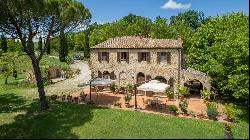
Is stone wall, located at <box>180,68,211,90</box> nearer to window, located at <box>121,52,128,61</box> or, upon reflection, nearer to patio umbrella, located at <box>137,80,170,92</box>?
patio umbrella, located at <box>137,80,170,92</box>

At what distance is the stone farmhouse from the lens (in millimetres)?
34375

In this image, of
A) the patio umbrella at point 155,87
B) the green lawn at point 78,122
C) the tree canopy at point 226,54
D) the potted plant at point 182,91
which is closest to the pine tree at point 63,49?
the tree canopy at point 226,54

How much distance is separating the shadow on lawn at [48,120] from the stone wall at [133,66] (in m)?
9.04

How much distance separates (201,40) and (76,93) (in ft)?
52.6

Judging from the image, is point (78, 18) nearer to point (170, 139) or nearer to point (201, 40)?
point (201, 40)

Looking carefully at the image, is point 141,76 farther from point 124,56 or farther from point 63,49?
point 63,49

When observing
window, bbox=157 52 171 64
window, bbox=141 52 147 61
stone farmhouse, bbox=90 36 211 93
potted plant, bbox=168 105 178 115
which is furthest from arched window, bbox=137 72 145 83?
potted plant, bbox=168 105 178 115

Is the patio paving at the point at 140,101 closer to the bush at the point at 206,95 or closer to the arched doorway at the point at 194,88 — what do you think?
the bush at the point at 206,95

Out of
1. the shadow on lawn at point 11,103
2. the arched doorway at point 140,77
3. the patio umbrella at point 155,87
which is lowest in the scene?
the shadow on lawn at point 11,103

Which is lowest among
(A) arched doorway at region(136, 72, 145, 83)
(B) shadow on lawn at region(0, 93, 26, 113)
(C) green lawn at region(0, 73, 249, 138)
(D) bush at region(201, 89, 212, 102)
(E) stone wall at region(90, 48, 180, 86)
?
(C) green lawn at region(0, 73, 249, 138)

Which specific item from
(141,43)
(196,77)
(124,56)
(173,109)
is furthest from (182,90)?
(124,56)

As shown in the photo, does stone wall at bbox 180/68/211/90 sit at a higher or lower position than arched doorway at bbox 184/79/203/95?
higher

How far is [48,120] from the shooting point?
2461 cm

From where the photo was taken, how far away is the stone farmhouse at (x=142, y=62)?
113 feet
